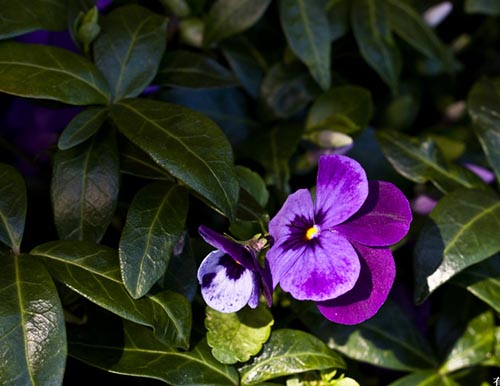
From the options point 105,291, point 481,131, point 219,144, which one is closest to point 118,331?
point 105,291

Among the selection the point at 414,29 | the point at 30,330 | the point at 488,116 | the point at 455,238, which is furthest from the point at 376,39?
the point at 30,330

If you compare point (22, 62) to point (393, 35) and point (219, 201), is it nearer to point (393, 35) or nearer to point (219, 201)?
point (219, 201)

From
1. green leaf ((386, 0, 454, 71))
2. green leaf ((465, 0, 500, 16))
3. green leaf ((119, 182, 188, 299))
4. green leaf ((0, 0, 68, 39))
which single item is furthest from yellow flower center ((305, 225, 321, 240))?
green leaf ((465, 0, 500, 16))

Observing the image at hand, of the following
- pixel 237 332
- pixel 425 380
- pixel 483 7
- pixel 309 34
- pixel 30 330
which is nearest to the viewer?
pixel 30 330

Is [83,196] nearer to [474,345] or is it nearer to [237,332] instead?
[237,332]

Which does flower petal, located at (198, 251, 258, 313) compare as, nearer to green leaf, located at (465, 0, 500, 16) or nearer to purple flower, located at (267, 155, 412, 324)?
purple flower, located at (267, 155, 412, 324)

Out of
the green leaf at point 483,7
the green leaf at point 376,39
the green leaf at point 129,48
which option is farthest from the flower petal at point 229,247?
the green leaf at point 483,7
